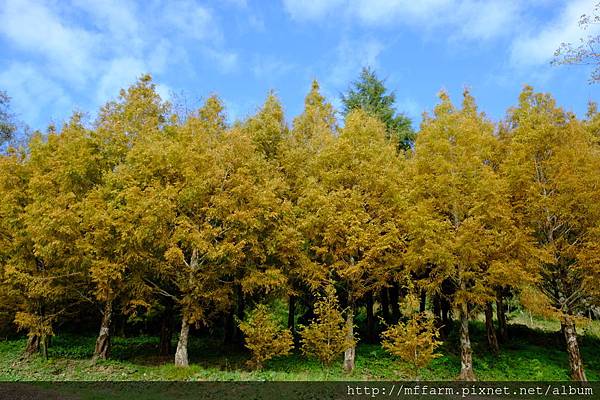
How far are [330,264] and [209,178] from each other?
226 inches

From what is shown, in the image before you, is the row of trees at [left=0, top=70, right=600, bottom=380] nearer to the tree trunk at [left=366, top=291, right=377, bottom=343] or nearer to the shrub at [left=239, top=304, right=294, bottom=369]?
the shrub at [left=239, top=304, right=294, bottom=369]

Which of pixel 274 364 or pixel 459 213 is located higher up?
pixel 459 213

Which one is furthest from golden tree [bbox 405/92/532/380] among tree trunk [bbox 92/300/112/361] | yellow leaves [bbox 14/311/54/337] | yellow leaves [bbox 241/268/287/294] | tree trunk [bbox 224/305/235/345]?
yellow leaves [bbox 14/311/54/337]

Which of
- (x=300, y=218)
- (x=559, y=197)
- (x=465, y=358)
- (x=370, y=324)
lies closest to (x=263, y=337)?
(x=300, y=218)

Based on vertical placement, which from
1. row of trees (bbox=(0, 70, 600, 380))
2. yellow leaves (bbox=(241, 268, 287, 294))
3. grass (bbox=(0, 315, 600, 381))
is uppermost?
row of trees (bbox=(0, 70, 600, 380))

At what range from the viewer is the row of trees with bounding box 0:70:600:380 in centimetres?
1422

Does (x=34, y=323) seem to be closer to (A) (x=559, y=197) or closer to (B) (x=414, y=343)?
(B) (x=414, y=343)

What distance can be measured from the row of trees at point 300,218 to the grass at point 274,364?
90 centimetres

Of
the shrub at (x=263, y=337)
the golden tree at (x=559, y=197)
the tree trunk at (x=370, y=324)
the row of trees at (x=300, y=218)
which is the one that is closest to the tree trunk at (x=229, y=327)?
the row of trees at (x=300, y=218)

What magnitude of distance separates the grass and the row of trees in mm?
902

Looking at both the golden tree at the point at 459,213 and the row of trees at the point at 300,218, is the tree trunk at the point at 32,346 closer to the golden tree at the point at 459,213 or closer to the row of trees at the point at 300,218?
the row of trees at the point at 300,218

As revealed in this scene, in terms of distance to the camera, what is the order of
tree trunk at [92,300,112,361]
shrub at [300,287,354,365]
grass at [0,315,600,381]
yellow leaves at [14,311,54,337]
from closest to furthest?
grass at [0,315,600,381], shrub at [300,287,354,365], yellow leaves at [14,311,54,337], tree trunk at [92,300,112,361]

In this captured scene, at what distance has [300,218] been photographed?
16203mm

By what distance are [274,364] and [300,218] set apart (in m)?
5.41
